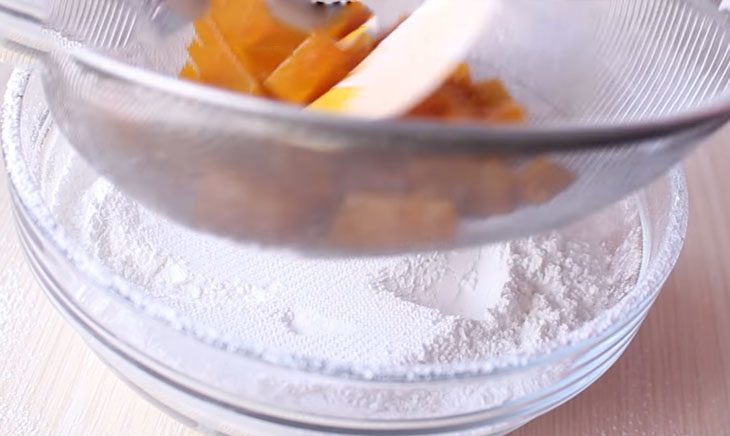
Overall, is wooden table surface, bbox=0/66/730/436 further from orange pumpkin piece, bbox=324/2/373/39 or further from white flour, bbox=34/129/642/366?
Result: orange pumpkin piece, bbox=324/2/373/39

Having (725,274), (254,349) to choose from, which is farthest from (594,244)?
(254,349)

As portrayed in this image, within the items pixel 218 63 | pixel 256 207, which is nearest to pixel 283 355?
pixel 256 207

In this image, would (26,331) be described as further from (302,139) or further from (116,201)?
(302,139)

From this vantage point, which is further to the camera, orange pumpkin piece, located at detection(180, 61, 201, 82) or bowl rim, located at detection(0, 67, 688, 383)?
orange pumpkin piece, located at detection(180, 61, 201, 82)

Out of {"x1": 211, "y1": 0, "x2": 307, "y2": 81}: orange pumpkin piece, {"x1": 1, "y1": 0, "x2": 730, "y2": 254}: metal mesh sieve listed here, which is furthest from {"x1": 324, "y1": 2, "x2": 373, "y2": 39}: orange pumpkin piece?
{"x1": 1, "y1": 0, "x2": 730, "y2": 254}: metal mesh sieve

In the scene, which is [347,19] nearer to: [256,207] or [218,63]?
[218,63]

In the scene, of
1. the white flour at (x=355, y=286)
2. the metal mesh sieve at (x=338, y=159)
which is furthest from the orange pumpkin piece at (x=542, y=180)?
the white flour at (x=355, y=286)
